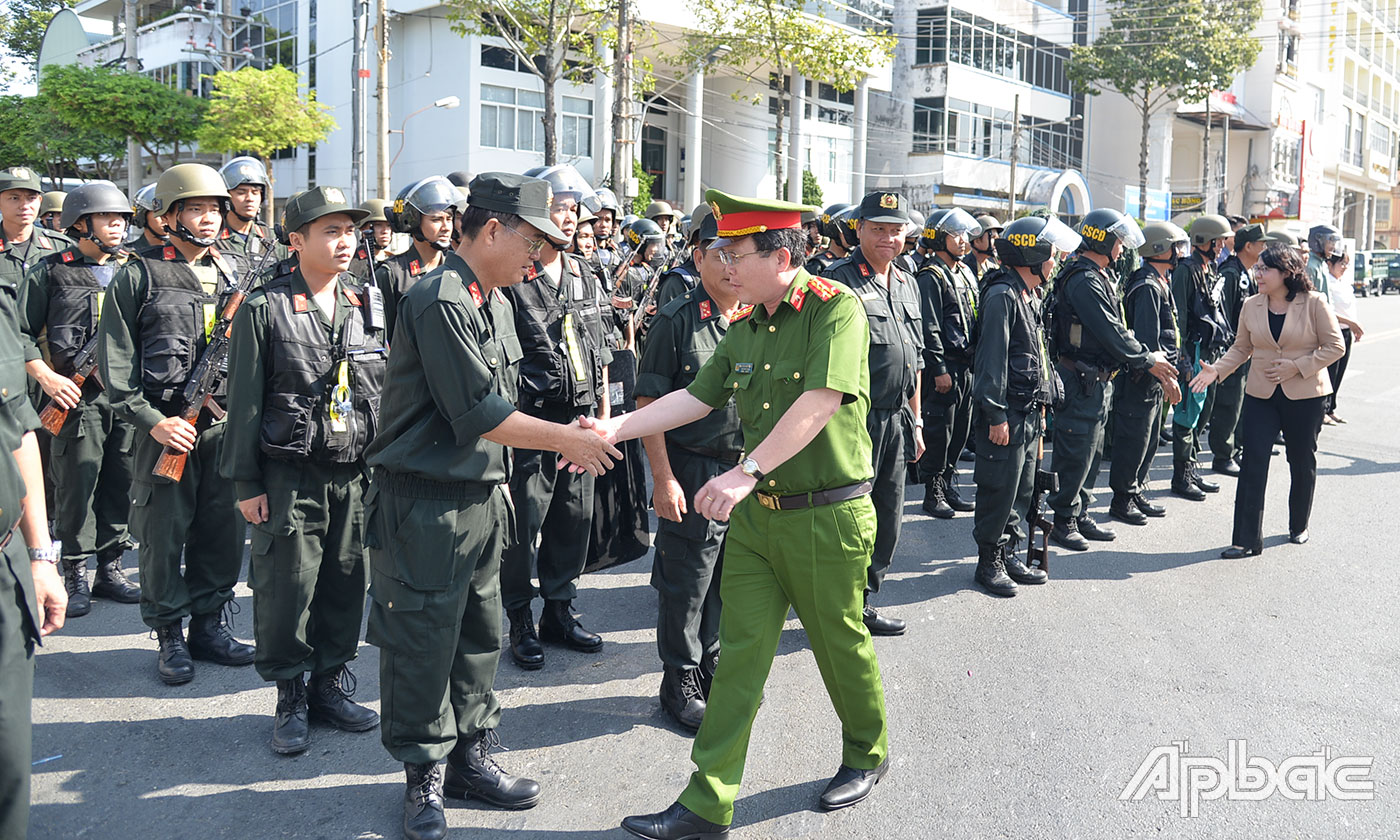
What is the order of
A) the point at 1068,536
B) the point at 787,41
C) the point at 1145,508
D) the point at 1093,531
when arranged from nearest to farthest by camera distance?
1. the point at 1068,536
2. the point at 1093,531
3. the point at 1145,508
4. the point at 787,41

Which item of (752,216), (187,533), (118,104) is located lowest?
(187,533)

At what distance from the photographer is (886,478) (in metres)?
5.38

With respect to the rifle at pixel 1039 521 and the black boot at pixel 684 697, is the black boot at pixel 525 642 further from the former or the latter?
Result: the rifle at pixel 1039 521

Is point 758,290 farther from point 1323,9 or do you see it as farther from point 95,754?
point 1323,9

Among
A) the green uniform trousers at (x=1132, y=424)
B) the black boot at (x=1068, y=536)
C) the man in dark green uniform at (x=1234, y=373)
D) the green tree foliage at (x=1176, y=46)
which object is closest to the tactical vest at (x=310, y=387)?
the black boot at (x=1068, y=536)

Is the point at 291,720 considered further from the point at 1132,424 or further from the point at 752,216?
the point at 1132,424

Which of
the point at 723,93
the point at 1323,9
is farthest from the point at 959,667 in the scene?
the point at 1323,9

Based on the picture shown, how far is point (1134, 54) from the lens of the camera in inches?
1641

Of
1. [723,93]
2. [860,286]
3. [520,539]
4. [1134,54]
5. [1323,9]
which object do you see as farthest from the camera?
[1323,9]

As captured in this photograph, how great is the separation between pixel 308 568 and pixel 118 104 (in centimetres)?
3238

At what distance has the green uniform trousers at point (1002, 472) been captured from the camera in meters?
6.14

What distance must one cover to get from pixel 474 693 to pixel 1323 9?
256 ft

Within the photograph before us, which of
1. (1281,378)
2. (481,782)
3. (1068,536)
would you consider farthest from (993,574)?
(481,782)

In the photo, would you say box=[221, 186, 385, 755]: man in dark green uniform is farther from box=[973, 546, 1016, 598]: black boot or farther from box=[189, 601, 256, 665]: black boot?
box=[973, 546, 1016, 598]: black boot
